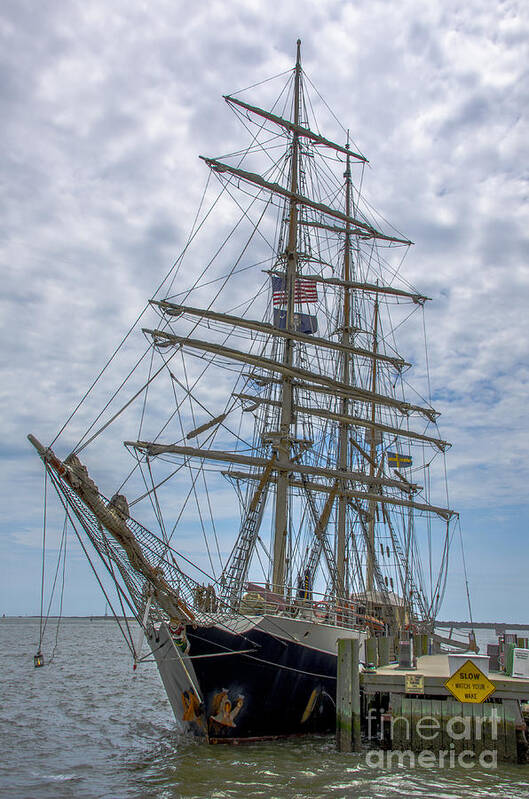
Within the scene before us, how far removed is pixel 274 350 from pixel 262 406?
4.38 meters

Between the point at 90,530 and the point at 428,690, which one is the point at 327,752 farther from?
the point at 90,530

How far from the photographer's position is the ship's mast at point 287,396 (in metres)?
23.0

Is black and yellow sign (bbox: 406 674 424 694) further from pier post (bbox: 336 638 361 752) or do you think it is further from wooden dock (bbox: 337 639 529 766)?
pier post (bbox: 336 638 361 752)

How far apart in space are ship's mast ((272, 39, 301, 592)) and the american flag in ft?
5.62

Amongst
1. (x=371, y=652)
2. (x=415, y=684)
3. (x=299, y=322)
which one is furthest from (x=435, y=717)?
(x=299, y=322)

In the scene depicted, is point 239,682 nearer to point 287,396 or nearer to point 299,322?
point 287,396

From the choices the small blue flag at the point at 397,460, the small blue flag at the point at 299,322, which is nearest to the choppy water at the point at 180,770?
the small blue flag at the point at 299,322

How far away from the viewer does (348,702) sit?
655 inches

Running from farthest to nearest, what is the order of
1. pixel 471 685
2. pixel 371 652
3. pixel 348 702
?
pixel 371 652 < pixel 348 702 < pixel 471 685

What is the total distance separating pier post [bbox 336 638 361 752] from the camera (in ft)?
54.5

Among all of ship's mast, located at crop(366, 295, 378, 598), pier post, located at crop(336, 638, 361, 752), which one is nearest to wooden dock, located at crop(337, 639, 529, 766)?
pier post, located at crop(336, 638, 361, 752)

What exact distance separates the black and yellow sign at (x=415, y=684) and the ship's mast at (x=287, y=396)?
17.7 feet

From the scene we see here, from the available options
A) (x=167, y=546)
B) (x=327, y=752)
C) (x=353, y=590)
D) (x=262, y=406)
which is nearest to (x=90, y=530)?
(x=167, y=546)

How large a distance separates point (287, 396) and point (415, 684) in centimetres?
1197
